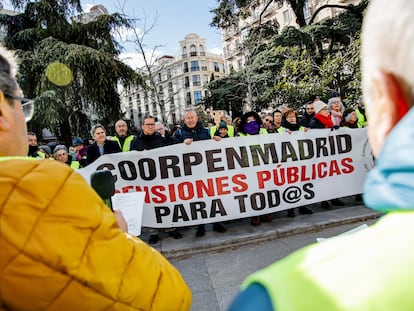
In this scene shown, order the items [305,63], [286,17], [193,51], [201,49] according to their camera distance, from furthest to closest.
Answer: [201,49]
[193,51]
[286,17]
[305,63]

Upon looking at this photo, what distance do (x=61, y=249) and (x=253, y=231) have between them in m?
4.27

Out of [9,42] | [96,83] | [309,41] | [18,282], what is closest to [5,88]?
[18,282]

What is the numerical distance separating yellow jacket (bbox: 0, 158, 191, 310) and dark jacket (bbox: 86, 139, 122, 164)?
4574 mm

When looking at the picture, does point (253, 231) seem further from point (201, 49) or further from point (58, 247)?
point (201, 49)

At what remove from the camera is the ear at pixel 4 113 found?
1.02 metres

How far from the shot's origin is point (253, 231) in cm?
484

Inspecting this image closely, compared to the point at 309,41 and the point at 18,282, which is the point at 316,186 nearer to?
the point at 18,282

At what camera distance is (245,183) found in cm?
507

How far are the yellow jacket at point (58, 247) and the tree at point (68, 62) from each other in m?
16.1

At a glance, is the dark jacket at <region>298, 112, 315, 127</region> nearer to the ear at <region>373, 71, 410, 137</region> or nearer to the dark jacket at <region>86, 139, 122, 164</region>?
the dark jacket at <region>86, 139, 122, 164</region>

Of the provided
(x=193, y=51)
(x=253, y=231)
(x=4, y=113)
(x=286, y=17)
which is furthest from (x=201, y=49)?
(x=4, y=113)

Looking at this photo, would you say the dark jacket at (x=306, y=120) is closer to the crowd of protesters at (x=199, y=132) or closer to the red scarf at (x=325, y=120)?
the crowd of protesters at (x=199, y=132)

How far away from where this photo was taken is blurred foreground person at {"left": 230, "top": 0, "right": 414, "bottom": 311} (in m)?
0.45

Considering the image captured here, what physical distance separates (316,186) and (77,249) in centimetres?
506
